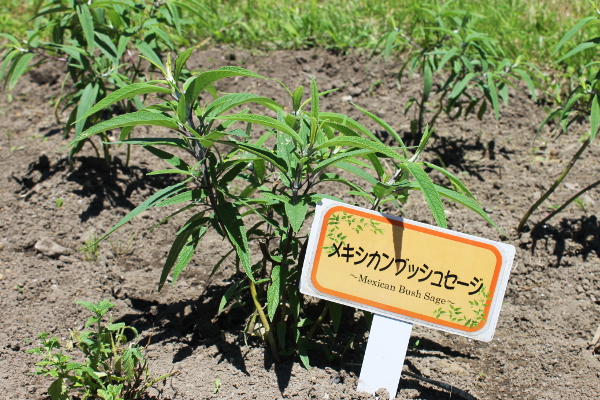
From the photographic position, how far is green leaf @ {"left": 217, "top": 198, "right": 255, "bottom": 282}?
1.67 metres

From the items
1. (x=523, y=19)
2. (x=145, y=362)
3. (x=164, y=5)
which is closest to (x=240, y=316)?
(x=145, y=362)

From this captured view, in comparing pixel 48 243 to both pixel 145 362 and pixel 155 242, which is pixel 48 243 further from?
pixel 145 362

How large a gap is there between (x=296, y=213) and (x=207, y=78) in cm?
48

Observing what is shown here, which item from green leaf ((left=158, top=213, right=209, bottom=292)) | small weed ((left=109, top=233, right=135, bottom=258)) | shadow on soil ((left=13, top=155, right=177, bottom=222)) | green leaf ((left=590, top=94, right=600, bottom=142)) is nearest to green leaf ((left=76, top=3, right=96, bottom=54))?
shadow on soil ((left=13, top=155, right=177, bottom=222))

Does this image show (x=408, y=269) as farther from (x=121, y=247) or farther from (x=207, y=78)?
(x=121, y=247)

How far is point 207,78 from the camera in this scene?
4.80ft

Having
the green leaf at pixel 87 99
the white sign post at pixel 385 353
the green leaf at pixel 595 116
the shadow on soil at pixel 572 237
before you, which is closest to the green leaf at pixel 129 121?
the white sign post at pixel 385 353

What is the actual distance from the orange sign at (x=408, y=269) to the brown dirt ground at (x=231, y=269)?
385mm

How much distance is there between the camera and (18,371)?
1963 mm

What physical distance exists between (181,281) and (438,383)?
1.29 metres

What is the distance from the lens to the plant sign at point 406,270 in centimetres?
171

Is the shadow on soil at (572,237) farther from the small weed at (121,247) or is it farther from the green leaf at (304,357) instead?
the small weed at (121,247)

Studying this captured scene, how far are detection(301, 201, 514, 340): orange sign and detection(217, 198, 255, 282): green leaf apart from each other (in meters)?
0.21

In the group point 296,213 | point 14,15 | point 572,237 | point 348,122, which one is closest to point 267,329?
point 296,213
